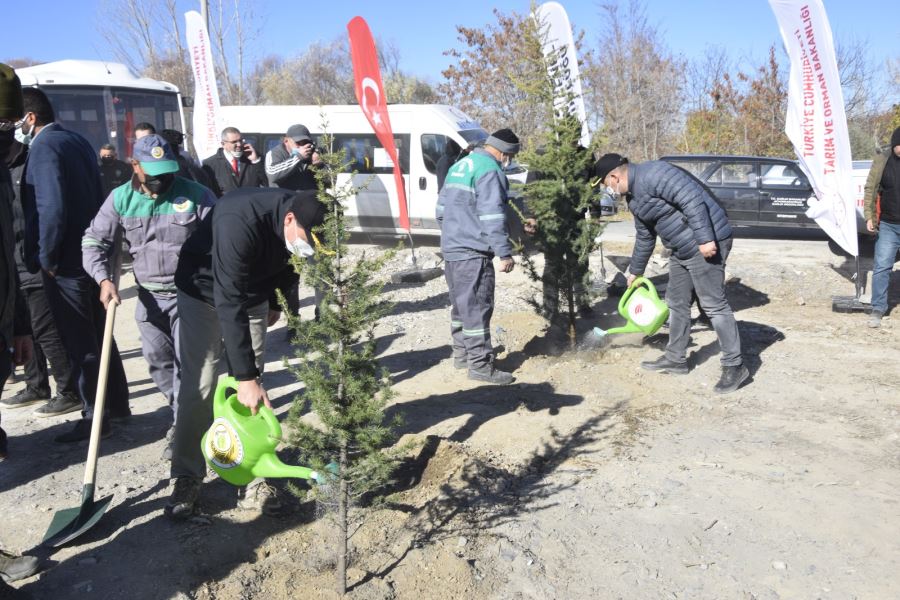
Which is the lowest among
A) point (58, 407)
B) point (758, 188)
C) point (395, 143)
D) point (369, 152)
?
point (58, 407)

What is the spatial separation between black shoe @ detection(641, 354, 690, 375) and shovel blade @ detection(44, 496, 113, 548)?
14.1ft

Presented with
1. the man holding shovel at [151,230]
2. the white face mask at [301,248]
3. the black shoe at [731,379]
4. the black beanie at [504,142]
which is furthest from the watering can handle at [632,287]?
the white face mask at [301,248]

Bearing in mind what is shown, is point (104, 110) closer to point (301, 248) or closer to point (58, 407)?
point (58, 407)

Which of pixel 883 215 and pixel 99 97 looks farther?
pixel 99 97

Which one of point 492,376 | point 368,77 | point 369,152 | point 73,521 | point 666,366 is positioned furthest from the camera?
point 369,152

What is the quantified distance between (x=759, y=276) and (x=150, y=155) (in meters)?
7.92

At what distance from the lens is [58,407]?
19.0 feet

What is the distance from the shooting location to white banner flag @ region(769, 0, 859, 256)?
8.20m

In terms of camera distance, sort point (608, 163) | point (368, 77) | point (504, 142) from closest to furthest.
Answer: point (608, 163)
point (504, 142)
point (368, 77)

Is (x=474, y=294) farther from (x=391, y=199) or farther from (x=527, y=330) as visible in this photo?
(x=391, y=199)

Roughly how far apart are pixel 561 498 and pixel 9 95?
10.7ft

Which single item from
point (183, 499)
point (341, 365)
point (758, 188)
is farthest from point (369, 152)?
point (341, 365)

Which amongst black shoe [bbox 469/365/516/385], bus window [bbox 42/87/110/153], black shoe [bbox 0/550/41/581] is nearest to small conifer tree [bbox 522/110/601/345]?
black shoe [bbox 469/365/516/385]

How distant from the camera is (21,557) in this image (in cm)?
343
